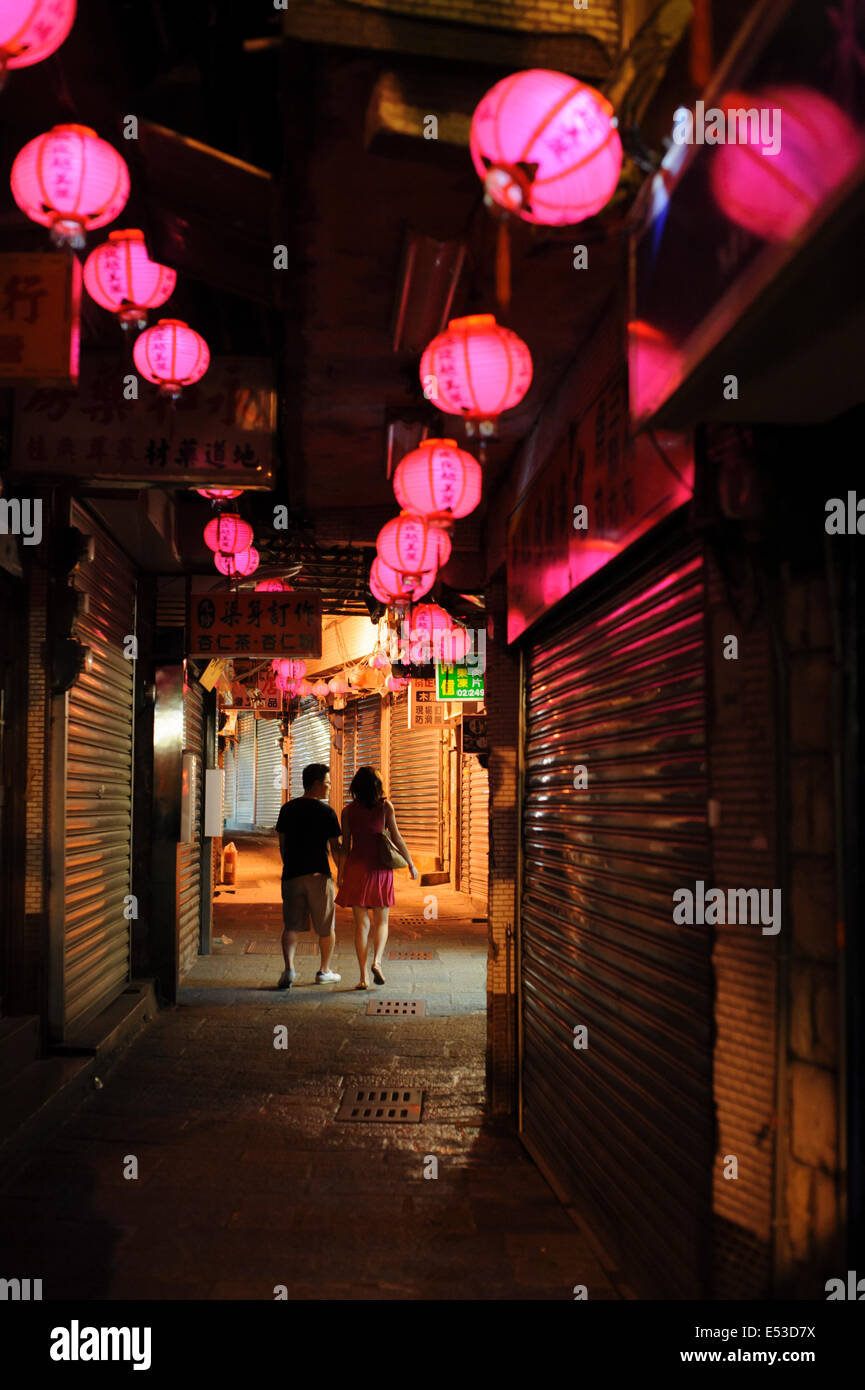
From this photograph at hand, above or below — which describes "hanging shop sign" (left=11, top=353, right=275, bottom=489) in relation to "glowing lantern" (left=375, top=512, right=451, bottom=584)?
above

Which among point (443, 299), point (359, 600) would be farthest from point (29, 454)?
point (359, 600)

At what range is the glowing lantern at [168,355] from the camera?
20.5 feet

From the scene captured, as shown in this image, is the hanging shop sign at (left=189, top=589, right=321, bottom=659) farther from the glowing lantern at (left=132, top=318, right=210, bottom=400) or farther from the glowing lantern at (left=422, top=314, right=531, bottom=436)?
the glowing lantern at (left=422, top=314, right=531, bottom=436)

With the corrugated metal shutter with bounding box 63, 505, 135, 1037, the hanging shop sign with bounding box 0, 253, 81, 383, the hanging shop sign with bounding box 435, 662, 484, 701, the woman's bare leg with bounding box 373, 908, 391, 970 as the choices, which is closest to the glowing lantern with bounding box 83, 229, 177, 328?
the hanging shop sign with bounding box 0, 253, 81, 383

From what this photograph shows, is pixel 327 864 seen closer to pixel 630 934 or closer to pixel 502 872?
pixel 502 872

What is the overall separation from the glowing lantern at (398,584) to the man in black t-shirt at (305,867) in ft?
7.83

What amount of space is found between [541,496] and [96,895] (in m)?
5.72

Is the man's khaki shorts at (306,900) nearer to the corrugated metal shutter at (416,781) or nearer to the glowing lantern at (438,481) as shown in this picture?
the glowing lantern at (438,481)

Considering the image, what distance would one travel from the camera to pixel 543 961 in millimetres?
6258

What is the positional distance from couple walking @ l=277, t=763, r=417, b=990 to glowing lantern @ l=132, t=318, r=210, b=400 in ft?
17.7

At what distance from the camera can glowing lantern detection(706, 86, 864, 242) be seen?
1.95 m

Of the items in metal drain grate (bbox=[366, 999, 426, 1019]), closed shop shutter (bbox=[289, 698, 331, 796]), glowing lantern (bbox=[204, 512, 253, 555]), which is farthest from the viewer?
closed shop shutter (bbox=[289, 698, 331, 796])

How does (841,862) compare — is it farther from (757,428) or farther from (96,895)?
(96,895)

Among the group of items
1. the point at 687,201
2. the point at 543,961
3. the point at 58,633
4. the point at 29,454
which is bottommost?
the point at 543,961
